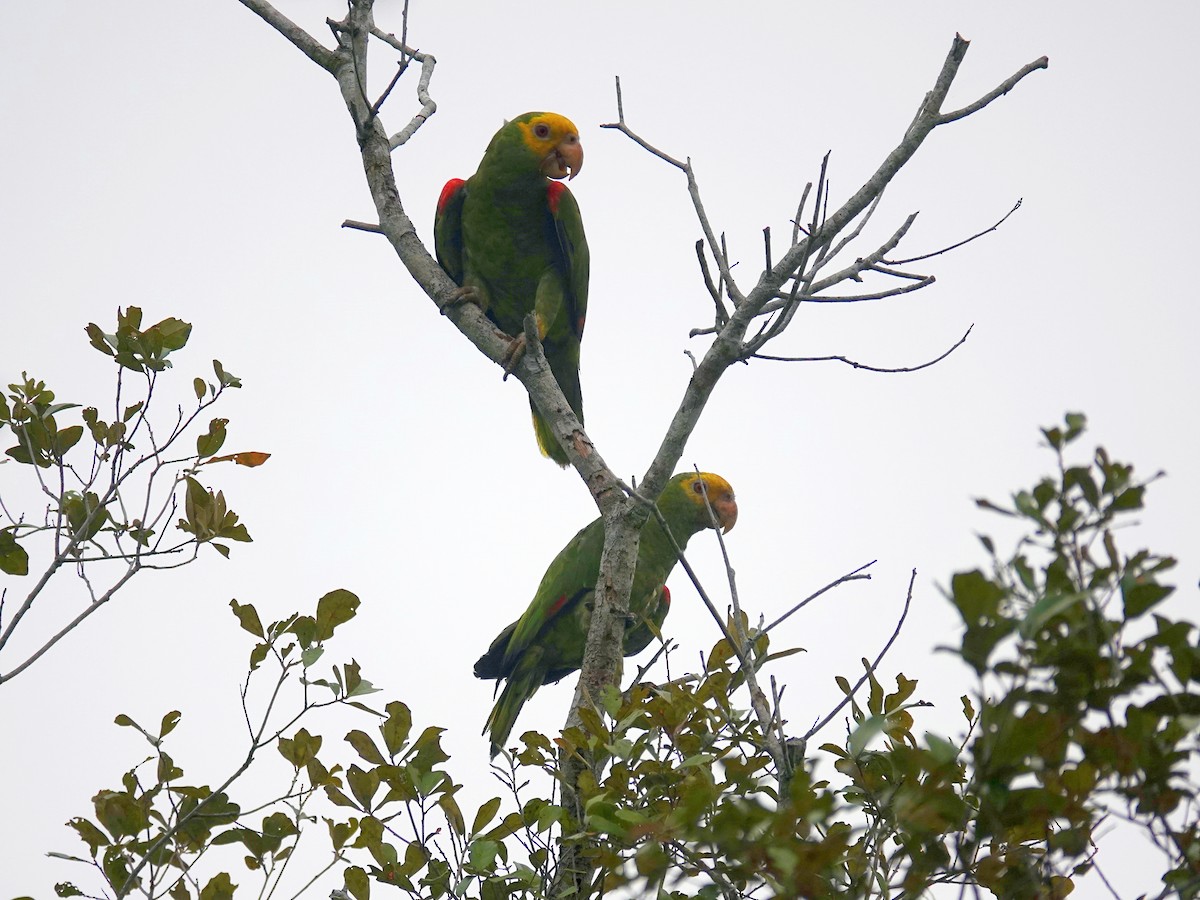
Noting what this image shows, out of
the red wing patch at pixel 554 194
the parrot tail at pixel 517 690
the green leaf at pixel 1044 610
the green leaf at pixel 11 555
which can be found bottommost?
the green leaf at pixel 1044 610

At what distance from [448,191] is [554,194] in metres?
0.55

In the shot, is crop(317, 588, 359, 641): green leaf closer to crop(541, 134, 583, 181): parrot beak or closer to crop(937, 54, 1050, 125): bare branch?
crop(937, 54, 1050, 125): bare branch

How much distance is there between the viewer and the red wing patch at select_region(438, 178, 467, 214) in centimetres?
520

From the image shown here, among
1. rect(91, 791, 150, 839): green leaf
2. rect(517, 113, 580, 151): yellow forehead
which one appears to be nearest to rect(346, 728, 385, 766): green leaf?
rect(91, 791, 150, 839): green leaf

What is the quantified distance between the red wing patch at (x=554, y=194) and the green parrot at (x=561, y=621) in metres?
1.40

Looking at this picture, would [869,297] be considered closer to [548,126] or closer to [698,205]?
[698,205]

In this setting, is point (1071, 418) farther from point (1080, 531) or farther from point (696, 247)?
Answer: point (696, 247)

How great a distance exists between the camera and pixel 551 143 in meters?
5.04

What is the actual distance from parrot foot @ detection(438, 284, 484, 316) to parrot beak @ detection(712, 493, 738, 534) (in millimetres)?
2053

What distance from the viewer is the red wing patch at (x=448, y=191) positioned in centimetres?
520

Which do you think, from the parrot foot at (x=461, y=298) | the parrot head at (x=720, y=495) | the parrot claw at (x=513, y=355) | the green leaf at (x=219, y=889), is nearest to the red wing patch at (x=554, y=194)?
the parrot foot at (x=461, y=298)

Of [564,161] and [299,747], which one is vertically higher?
[564,161]

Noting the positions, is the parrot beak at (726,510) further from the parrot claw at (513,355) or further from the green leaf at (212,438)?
the green leaf at (212,438)

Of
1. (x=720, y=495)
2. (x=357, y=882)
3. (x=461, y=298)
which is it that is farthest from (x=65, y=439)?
(x=720, y=495)
